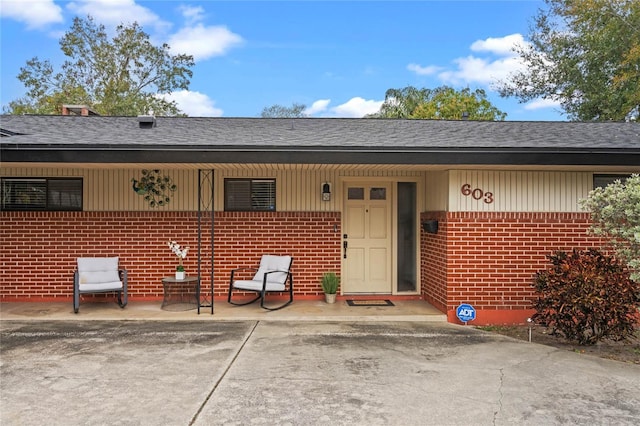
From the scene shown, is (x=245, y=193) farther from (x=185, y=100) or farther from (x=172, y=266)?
(x=185, y=100)

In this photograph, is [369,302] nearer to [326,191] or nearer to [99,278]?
[326,191]

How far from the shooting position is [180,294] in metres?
8.06

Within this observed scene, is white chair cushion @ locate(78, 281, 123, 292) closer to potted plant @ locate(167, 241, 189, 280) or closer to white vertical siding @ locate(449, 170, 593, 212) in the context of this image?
potted plant @ locate(167, 241, 189, 280)

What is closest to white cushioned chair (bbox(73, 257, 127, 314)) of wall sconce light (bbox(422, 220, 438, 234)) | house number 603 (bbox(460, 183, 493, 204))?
wall sconce light (bbox(422, 220, 438, 234))

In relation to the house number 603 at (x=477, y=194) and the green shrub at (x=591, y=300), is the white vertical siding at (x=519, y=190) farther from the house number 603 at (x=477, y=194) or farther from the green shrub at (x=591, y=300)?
the green shrub at (x=591, y=300)

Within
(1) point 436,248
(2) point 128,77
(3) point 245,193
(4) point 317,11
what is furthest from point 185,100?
(1) point 436,248

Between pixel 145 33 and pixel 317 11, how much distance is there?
532 inches

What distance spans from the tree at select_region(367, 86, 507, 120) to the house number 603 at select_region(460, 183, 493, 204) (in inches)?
656

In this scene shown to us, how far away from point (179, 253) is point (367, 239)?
3.27m

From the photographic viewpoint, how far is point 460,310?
6637mm

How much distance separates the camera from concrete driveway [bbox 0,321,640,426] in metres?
3.62

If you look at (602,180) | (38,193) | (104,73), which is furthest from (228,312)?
(104,73)

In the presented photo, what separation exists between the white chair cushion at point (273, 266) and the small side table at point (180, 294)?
1.04 meters

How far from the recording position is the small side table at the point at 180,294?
24.6 feet
